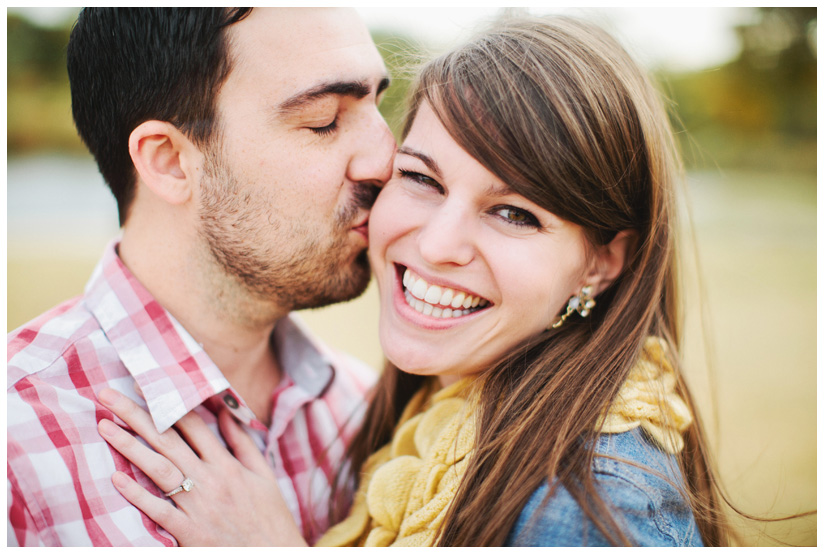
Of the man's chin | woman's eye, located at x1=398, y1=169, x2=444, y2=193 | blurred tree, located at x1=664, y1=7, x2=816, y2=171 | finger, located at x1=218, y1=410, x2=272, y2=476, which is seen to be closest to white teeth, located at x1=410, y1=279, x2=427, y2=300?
woman's eye, located at x1=398, y1=169, x2=444, y2=193

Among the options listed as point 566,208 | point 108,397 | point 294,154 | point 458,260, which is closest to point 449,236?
point 458,260

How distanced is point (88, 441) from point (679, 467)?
155 cm

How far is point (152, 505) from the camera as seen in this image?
150cm

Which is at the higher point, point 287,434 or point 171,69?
point 171,69

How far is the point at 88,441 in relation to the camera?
4.91 feet

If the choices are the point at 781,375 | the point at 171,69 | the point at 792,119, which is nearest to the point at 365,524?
the point at 171,69

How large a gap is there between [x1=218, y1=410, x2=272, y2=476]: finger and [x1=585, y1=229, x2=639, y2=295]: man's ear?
3.68 ft

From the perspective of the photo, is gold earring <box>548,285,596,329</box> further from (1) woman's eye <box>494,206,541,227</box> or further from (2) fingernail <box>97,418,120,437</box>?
(2) fingernail <box>97,418,120,437</box>

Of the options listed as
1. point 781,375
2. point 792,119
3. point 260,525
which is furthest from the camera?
point 792,119

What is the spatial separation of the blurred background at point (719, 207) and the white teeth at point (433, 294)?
781 mm

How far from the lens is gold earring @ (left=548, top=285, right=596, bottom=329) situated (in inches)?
69.6

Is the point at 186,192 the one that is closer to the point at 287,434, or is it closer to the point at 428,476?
the point at 287,434

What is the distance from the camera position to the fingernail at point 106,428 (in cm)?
152

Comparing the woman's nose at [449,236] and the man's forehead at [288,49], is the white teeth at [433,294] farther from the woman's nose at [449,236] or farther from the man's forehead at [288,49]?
the man's forehead at [288,49]
